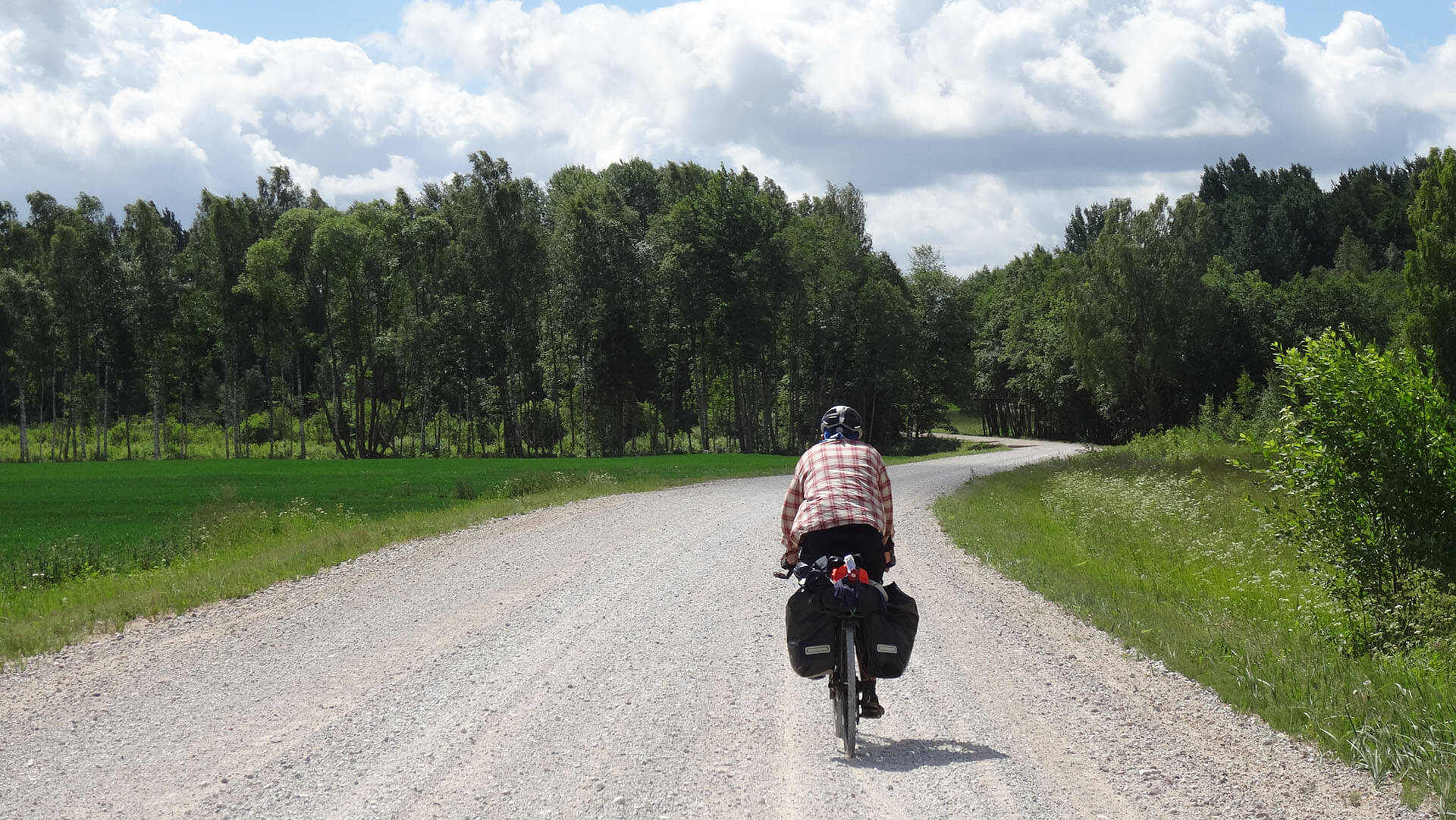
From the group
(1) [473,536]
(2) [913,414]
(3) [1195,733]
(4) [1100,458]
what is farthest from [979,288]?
(3) [1195,733]

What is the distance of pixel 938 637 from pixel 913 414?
75030 mm

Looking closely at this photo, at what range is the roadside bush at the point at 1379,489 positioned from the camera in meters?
8.63

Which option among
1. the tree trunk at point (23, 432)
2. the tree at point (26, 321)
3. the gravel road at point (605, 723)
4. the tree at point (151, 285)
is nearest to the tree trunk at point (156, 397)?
the tree at point (151, 285)

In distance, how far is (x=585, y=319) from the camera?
6475 cm

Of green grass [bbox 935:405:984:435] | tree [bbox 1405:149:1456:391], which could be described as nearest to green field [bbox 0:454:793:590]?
tree [bbox 1405:149:1456:391]

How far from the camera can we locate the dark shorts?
662 cm

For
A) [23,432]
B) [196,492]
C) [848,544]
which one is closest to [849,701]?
[848,544]

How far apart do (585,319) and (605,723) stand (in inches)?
2322

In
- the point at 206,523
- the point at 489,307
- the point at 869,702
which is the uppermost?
the point at 489,307

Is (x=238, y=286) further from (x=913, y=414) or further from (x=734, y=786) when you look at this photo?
(x=734, y=786)

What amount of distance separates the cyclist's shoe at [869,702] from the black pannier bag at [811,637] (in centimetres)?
27

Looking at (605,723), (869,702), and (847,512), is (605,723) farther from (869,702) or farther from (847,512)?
(847,512)

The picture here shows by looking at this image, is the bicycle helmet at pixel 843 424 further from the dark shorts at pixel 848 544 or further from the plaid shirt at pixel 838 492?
the dark shorts at pixel 848 544

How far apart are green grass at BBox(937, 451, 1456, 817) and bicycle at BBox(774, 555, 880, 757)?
2.80 metres
